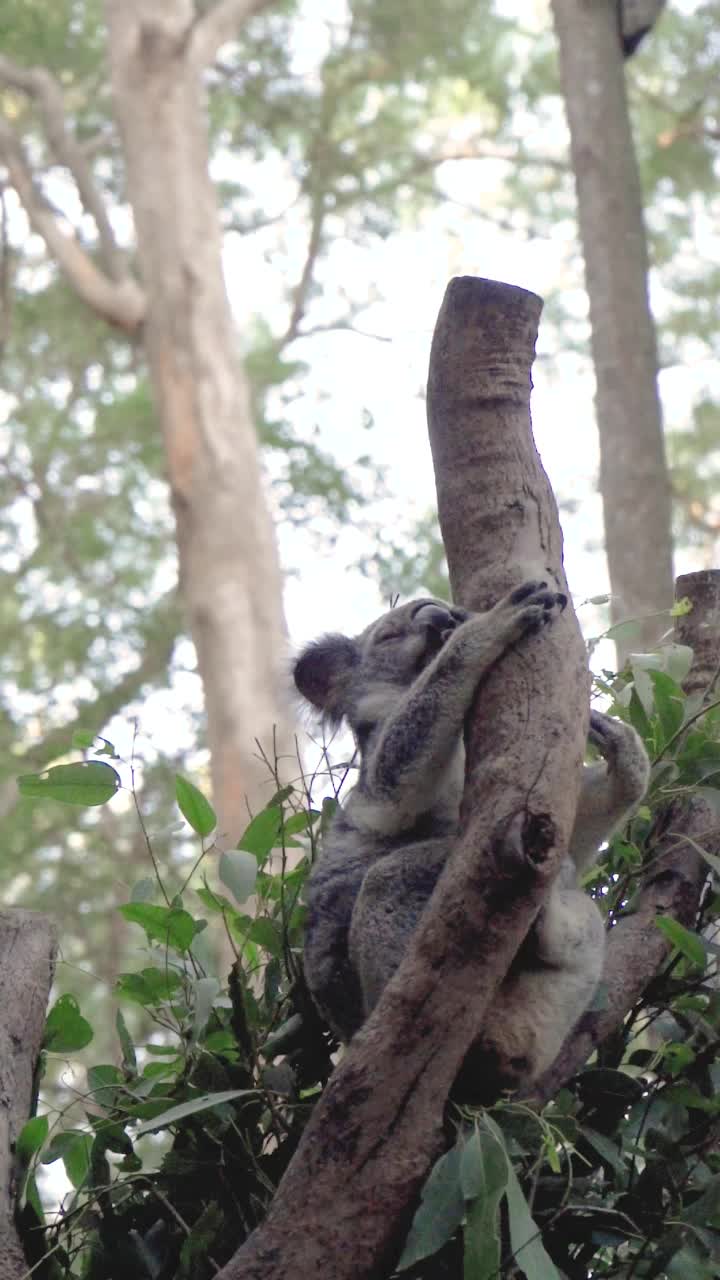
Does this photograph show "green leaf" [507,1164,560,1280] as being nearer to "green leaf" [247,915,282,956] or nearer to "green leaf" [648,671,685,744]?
"green leaf" [247,915,282,956]

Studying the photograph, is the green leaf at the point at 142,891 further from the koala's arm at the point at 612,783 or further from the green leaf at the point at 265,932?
the koala's arm at the point at 612,783

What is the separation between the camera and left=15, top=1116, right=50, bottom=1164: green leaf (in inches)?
104

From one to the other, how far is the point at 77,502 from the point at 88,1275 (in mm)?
10976

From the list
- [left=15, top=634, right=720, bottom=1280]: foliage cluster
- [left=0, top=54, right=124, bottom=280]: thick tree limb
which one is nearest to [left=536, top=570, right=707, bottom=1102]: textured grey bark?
[left=15, top=634, right=720, bottom=1280]: foliage cluster

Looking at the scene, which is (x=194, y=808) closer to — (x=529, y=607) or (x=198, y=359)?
(x=529, y=607)

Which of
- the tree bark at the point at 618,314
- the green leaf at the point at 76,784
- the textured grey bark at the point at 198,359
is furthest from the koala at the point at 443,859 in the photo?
the textured grey bark at the point at 198,359

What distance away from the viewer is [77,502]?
13.2 metres

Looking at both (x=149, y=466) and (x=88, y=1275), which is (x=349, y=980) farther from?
(x=149, y=466)

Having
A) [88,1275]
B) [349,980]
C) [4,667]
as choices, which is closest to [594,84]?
[349,980]

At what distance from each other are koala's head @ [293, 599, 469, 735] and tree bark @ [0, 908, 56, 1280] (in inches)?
32.9

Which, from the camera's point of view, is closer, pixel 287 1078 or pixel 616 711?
pixel 287 1078

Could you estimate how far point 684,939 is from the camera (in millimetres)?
2580

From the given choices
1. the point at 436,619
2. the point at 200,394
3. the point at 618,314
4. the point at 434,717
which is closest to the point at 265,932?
the point at 434,717

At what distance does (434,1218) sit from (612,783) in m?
1.00
